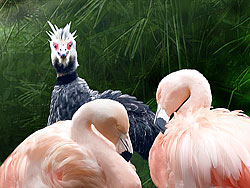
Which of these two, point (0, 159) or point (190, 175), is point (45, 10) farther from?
point (190, 175)

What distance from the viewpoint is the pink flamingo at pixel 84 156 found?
1323mm

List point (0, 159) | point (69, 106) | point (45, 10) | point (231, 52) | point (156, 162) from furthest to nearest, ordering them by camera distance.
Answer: point (0, 159) < point (45, 10) < point (231, 52) < point (69, 106) < point (156, 162)

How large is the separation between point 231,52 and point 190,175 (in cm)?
126

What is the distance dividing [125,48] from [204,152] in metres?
1.33

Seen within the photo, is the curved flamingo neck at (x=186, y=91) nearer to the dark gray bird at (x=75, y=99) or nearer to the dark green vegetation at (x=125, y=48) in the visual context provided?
the dark gray bird at (x=75, y=99)

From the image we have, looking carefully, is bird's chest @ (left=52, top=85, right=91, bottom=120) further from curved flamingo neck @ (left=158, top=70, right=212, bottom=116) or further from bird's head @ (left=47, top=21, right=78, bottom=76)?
curved flamingo neck @ (left=158, top=70, right=212, bottom=116)

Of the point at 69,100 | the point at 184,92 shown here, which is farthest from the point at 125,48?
the point at 184,92

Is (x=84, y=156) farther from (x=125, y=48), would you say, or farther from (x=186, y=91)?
(x=125, y=48)

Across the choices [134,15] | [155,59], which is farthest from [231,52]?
[134,15]

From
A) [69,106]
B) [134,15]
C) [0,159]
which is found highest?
[134,15]

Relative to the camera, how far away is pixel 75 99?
217cm

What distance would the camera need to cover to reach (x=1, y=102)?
279cm

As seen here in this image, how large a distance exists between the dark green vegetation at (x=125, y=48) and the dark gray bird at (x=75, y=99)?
329 millimetres

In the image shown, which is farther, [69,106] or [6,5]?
[6,5]
